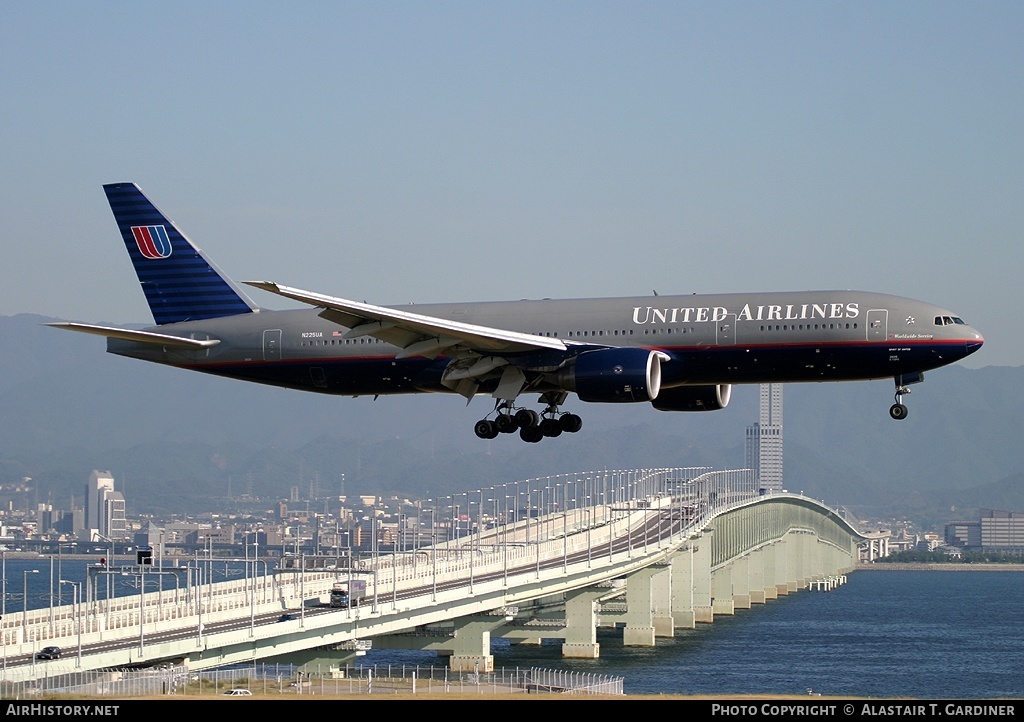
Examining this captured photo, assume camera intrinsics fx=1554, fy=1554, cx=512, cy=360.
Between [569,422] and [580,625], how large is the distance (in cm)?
10852

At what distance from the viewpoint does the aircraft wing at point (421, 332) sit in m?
62.5

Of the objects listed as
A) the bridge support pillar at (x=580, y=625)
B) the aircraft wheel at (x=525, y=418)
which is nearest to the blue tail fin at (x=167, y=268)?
the aircraft wheel at (x=525, y=418)

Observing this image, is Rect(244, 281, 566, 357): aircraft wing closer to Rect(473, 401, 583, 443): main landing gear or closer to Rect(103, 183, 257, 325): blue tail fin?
Rect(473, 401, 583, 443): main landing gear

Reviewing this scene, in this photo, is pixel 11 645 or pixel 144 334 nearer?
pixel 144 334

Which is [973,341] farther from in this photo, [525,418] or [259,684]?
[259,684]

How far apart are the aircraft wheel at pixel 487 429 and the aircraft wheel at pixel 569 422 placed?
2.96 meters

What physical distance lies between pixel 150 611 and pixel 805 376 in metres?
58.6

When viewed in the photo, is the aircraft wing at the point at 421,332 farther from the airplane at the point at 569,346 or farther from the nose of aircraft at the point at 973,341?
the nose of aircraft at the point at 973,341

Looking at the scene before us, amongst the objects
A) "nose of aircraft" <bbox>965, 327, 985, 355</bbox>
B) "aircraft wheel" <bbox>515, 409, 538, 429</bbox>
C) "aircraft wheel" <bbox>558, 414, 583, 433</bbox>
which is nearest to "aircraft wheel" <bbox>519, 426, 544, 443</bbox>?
"aircraft wheel" <bbox>515, 409, 538, 429</bbox>

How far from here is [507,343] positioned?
64.6m

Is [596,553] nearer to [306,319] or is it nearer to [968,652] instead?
[968,652]

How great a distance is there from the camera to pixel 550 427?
68.9 m

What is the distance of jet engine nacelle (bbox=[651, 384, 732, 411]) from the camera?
229 feet
